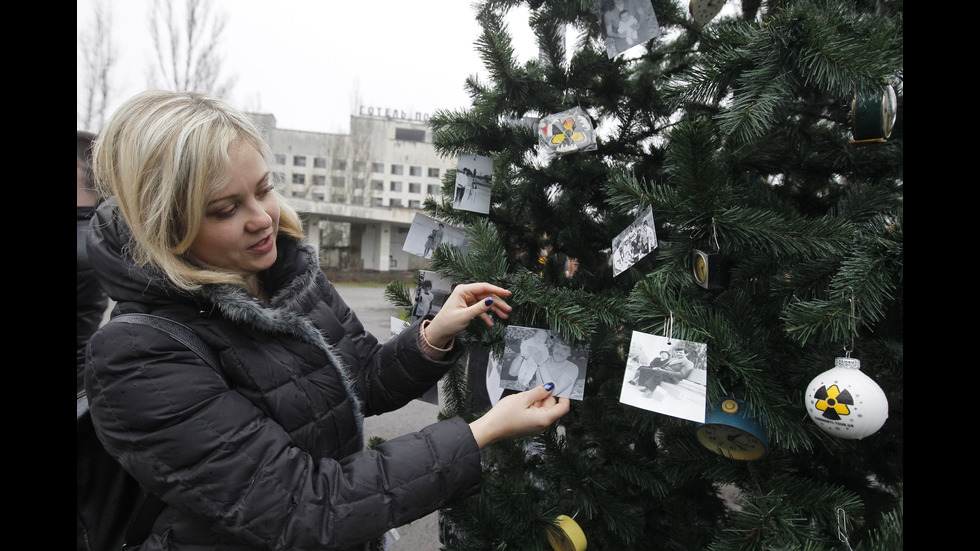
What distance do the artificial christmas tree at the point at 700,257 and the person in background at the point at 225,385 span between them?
262mm

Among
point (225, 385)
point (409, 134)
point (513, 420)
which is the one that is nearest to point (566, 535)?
point (513, 420)

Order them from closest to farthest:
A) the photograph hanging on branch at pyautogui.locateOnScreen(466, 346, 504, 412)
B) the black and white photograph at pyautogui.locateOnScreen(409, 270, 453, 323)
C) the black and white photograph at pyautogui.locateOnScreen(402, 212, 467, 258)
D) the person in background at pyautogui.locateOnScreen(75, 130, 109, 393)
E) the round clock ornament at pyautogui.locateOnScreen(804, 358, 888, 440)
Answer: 1. the round clock ornament at pyautogui.locateOnScreen(804, 358, 888, 440)
2. the black and white photograph at pyautogui.locateOnScreen(409, 270, 453, 323)
3. the black and white photograph at pyautogui.locateOnScreen(402, 212, 467, 258)
4. the photograph hanging on branch at pyautogui.locateOnScreen(466, 346, 504, 412)
5. the person in background at pyautogui.locateOnScreen(75, 130, 109, 393)

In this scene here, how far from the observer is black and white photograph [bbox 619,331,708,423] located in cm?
85

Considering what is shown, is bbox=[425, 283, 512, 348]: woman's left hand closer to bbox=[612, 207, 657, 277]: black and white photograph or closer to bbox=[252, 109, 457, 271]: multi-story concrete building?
bbox=[612, 207, 657, 277]: black and white photograph

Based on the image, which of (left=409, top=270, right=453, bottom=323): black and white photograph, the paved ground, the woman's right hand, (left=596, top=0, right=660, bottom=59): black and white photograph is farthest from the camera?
the paved ground

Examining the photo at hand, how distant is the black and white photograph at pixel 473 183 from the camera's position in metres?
1.46

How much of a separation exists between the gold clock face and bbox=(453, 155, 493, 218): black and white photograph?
857 millimetres

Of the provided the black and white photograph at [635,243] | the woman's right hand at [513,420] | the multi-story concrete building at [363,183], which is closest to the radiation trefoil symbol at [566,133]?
the black and white photograph at [635,243]

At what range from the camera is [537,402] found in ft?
3.35

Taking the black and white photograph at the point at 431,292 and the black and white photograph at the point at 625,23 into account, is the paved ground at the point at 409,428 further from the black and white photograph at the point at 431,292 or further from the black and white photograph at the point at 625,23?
the black and white photograph at the point at 625,23

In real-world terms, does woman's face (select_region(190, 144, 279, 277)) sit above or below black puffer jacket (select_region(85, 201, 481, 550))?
above

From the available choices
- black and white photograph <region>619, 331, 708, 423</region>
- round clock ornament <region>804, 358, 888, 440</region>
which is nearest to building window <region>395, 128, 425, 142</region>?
black and white photograph <region>619, 331, 708, 423</region>
